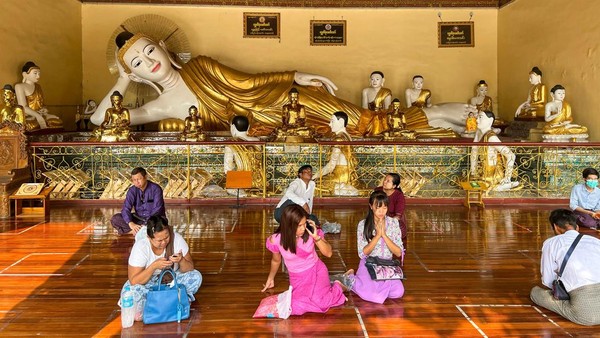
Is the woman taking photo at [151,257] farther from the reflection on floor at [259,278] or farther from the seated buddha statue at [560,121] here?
the seated buddha statue at [560,121]

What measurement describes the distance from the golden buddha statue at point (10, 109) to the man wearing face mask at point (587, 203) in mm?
6417

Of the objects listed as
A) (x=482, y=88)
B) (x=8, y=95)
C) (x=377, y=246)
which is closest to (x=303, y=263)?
(x=377, y=246)

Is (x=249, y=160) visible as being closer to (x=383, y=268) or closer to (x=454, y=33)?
(x=383, y=268)

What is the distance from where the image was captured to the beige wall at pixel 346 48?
1056 centimetres

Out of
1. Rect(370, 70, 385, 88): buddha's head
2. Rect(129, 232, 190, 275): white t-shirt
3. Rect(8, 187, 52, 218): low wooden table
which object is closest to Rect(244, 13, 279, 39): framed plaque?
Rect(370, 70, 385, 88): buddha's head

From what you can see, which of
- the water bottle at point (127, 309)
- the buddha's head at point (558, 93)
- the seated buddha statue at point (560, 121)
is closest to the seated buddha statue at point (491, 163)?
the seated buddha statue at point (560, 121)

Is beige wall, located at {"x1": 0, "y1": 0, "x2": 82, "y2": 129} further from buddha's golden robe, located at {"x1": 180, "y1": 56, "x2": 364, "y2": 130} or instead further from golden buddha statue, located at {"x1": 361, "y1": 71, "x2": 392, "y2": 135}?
golden buddha statue, located at {"x1": 361, "y1": 71, "x2": 392, "y2": 135}

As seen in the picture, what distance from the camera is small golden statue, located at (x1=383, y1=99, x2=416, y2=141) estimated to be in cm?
866

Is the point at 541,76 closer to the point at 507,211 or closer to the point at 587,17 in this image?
the point at 587,17

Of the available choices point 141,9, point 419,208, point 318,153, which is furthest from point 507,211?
point 141,9

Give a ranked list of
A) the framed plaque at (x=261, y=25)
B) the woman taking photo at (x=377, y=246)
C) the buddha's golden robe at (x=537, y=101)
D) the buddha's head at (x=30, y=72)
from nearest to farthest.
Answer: the woman taking photo at (x=377, y=246) < the buddha's head at (x=30, y=72) < the buddha's golden robe at (x=537, y=101) < the framed plaque at (x=261, y=25)

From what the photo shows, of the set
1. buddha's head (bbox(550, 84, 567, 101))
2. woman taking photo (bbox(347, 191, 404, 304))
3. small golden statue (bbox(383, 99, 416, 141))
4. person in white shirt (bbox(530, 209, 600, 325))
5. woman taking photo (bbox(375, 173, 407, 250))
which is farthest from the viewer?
small golden statue (bbox(383, 99, 416, 141))

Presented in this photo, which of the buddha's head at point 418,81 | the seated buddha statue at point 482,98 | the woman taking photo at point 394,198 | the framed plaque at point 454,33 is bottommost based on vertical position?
the woman taking photo at point 394,198

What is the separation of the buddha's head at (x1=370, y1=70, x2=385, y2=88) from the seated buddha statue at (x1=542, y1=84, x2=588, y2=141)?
2.88m
